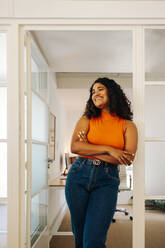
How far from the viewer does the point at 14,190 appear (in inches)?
79.7

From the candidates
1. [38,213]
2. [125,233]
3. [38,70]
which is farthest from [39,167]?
[125,233]

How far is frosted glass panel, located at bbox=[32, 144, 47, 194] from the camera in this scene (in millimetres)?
2461

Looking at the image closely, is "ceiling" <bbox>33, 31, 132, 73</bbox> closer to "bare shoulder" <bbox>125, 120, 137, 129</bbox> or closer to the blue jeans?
"bare shoulder" <bbox>125, 120, 137, 129</bbox>

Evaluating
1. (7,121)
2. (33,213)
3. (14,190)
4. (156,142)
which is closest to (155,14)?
(156,142)

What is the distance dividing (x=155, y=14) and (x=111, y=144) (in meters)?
0.92

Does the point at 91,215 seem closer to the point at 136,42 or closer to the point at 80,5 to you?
the point at 136,42

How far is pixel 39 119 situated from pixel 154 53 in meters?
1.18

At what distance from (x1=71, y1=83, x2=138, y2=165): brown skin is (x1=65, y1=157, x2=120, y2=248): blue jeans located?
0.18 feet

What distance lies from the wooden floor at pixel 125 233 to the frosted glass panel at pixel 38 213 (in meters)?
0.58

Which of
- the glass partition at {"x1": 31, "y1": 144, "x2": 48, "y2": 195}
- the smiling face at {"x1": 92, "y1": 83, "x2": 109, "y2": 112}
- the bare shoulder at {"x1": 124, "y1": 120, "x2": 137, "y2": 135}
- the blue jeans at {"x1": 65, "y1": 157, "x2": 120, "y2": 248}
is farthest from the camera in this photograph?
the glass partition at {"x1": 31, "y1": 144, "x2": 48, "y2": 195}

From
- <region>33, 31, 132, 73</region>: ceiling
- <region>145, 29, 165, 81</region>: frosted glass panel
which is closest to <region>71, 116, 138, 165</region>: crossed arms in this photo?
<region>145, 29, 165, 81</region>: frosted glass panel

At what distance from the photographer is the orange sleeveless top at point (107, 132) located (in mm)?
1917

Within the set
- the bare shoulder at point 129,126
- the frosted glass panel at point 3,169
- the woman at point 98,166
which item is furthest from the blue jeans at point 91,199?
the frosted glass panel at point 3,169

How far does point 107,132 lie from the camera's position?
1.92 meters
